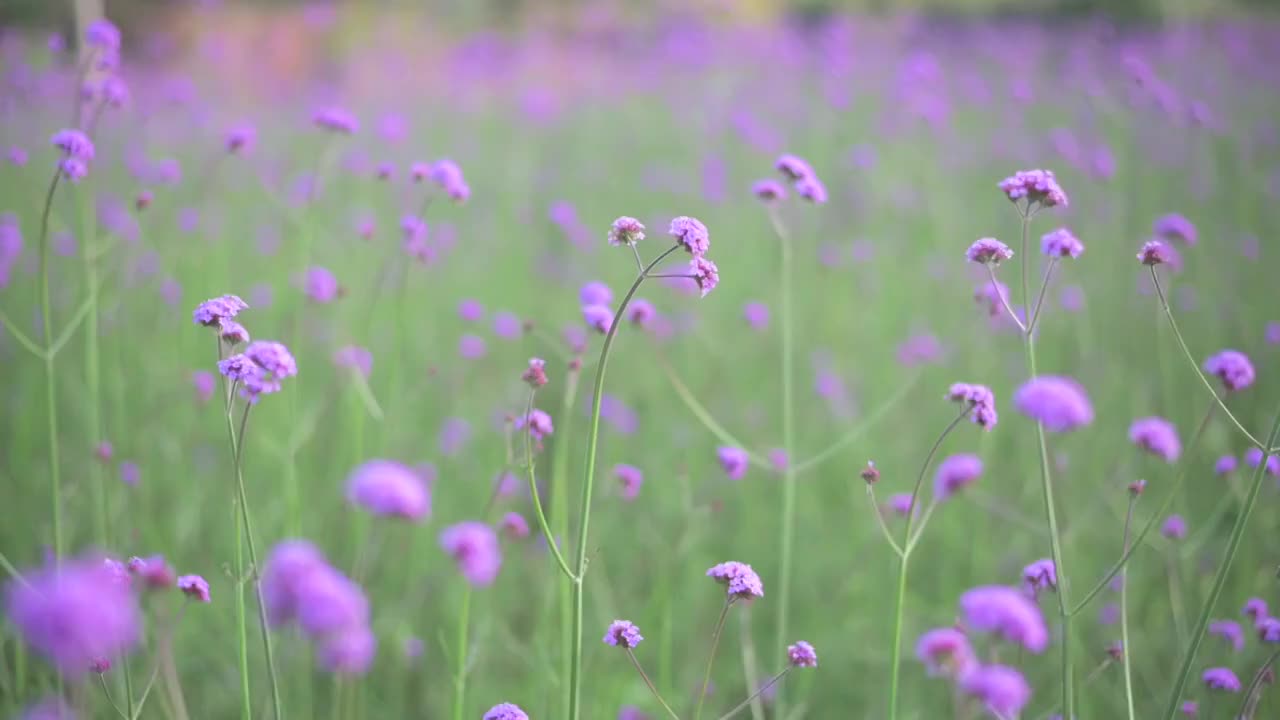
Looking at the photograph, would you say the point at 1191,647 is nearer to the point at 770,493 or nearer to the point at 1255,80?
the point at 770,493

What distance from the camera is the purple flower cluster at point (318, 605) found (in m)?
0.74

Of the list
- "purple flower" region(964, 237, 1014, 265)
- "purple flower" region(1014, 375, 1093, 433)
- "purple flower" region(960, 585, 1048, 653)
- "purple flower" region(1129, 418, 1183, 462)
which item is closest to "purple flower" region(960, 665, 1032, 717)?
"purple flower" region(960, 585, 1048, 653)

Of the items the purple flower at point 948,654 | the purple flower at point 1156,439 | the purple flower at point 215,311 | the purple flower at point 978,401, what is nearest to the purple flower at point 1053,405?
the purple flower at point 978,401

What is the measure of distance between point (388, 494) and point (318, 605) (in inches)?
7.0

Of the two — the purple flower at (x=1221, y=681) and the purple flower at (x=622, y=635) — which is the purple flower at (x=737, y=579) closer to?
the purple flower at (x=622, y=635)

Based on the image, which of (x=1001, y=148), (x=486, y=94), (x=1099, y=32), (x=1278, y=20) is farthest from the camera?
(x=1278, y=20)

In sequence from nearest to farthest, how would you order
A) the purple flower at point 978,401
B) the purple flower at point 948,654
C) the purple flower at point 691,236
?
the purple flower at point 948,654 < the purple flower at point 691,236 < the purple flower at point 978,401

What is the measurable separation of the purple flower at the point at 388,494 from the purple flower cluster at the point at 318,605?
10 centimetres

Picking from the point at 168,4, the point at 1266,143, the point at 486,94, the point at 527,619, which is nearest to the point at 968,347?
the point at 527,619

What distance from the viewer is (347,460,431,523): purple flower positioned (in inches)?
35.2

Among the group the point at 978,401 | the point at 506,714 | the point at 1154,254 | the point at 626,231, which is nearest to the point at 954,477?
the point at 978,401

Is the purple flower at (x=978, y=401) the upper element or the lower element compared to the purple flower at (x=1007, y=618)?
upper

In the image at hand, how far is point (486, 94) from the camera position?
28.8 feet

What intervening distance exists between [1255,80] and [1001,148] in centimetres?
383
